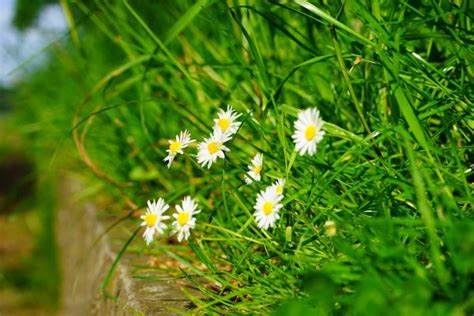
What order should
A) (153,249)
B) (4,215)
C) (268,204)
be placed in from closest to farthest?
(268,204) < (153,249) < (4,215)

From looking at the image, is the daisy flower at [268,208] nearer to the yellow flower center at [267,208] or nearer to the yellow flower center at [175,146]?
the yellow flower center at [267,208]

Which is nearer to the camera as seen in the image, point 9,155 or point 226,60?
point 226,60

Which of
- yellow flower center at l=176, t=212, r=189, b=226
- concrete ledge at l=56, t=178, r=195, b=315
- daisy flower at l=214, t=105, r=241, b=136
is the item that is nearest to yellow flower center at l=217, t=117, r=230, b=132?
daisy flower at l=214, t=105, r=241, b=136

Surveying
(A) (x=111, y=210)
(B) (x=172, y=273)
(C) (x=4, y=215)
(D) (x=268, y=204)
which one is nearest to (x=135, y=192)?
(A) (x=111, y=210)

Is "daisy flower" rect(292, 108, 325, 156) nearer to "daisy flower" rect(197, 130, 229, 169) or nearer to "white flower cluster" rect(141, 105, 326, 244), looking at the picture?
"white flower cluster" rect(141, 105, 326, 244)

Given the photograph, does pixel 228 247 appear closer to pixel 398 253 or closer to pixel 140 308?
pixel 140 308

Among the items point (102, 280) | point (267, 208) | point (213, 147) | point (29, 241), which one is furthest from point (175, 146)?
point (29, 241)
